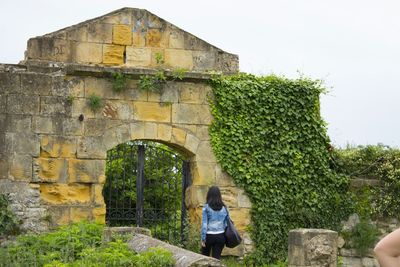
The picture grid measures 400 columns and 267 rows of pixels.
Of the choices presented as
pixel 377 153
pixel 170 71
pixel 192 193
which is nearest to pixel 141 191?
pixel 192 193

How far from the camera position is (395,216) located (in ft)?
50.7

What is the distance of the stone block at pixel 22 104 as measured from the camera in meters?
13.5

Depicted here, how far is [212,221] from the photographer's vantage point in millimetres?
12328

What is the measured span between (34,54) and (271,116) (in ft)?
14.8

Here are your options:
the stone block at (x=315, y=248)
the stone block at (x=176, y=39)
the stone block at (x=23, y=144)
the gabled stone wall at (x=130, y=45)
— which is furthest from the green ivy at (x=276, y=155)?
the stone block at (x=315, y=248)

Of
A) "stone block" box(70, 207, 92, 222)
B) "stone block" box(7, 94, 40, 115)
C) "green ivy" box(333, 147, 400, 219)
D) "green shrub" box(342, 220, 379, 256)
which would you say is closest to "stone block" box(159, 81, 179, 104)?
"stone block" box(7, 94, 40, 115)

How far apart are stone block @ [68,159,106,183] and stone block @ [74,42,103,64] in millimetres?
1816

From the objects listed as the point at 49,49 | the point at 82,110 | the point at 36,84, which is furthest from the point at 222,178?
the point at 49,49

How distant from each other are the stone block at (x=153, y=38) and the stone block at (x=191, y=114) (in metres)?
1.23

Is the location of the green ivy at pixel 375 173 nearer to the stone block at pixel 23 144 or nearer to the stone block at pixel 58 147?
the stone block at pixel 58 147

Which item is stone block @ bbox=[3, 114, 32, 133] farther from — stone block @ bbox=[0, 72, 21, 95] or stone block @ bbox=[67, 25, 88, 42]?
stone block @ bbox=[67, 25, 88, 42]

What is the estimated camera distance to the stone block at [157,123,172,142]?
14.3m

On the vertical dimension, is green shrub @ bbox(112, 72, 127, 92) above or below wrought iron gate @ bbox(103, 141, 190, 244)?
above

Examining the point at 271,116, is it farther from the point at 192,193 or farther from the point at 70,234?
the point at 70,234
